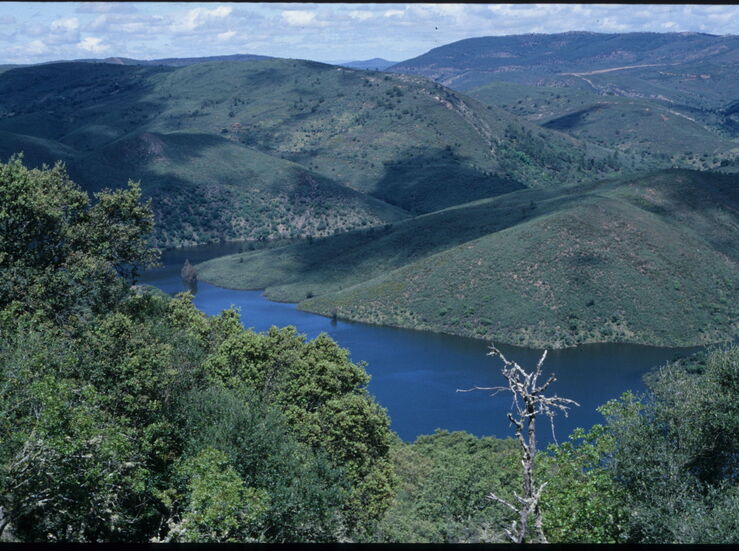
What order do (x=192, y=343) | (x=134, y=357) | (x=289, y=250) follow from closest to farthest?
(x=134, y=357), (x=192, y=343), (x=289, y=250)

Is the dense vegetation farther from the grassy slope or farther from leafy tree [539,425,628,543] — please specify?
the grassy slope

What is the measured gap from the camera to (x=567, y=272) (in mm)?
100062

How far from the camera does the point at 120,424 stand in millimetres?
21062

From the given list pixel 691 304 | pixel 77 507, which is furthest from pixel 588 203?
pixel 77 507

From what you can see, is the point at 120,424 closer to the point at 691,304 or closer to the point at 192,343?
the point at 192,343

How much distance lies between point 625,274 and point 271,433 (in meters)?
84.4

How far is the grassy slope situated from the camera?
9425 cm

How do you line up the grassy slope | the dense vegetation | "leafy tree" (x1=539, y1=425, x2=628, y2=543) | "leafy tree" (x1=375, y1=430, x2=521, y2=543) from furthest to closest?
the grassy slope
"leafy tree" (x1=375, y1=430, x2=521, y2=543)
"leafy tree" (x1=539, y1=425, x2=628, y2=543)
the dense vegetation

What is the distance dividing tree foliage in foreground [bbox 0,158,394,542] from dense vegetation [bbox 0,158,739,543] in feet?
0.26

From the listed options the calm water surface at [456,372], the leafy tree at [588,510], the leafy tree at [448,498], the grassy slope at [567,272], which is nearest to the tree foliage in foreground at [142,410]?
the leafy tree at [448,498]

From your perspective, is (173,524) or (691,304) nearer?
(173,524)

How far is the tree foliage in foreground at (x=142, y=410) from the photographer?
17125 mm

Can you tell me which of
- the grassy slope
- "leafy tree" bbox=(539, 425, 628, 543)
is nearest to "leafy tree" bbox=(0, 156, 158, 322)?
"leafy tree" bbox=(539, 425, 628, 543)

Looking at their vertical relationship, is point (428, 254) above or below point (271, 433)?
below
